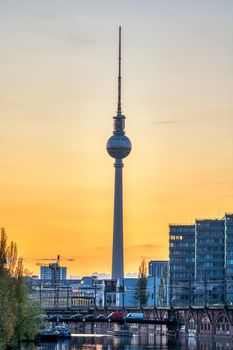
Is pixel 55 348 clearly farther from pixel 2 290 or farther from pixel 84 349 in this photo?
pixel 2 290

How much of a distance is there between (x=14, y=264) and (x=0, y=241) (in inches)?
743

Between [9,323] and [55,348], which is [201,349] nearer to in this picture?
[55,348]

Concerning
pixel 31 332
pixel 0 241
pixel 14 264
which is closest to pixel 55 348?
pixel 31 332

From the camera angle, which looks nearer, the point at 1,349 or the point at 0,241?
the point at 1,349

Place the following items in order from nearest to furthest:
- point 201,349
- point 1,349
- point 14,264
→ point 1,349 < point 14,264 < point 201,349

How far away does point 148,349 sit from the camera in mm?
195000

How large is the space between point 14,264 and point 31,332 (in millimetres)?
13686

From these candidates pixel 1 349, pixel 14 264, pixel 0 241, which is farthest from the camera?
pixel 14 264

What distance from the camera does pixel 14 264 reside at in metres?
182

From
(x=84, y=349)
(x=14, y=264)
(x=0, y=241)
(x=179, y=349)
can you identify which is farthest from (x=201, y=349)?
(x=0, y=241)

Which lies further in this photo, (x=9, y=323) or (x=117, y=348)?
(x=117, y=348)

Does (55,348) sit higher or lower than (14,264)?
lower

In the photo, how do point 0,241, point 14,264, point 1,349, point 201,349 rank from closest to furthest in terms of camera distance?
point 1,349 → point 0,241 → point 14,264 → point 201,349

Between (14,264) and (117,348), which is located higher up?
(14,264)
